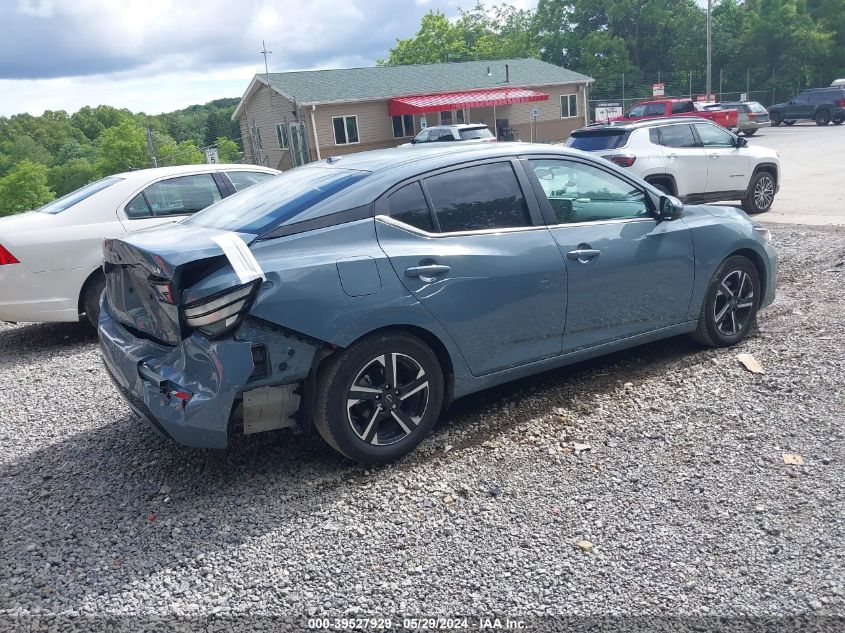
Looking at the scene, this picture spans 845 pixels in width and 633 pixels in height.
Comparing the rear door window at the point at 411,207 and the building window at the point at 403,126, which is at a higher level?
the building window at the point at 403,126

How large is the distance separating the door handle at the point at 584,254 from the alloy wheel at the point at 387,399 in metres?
1.25

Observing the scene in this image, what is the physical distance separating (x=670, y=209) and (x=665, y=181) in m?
7.03

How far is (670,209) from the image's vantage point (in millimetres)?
4973

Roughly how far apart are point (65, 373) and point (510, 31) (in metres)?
78.0

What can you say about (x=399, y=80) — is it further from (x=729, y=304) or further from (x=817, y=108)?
(x=729, y=304)

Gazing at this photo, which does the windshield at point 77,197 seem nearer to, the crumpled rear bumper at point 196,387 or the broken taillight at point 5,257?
the broken taillight at point 5,257

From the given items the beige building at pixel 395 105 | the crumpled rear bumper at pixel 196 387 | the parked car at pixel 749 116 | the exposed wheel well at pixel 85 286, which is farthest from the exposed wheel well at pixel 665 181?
the parked car at pixel 749 116

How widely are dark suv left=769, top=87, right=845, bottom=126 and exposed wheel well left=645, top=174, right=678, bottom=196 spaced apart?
105 feet

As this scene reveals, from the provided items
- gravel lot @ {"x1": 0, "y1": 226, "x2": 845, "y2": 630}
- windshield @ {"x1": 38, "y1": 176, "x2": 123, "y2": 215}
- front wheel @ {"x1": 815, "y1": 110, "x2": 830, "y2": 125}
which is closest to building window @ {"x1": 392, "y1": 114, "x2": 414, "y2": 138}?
front wheel @ {"x1": 815, "y1": 110, "x2": 830, "y2": 125}

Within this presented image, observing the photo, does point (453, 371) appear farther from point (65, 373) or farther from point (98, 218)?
point (98, 218)

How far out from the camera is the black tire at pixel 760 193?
12.5m

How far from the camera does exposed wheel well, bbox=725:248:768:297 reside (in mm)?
5446

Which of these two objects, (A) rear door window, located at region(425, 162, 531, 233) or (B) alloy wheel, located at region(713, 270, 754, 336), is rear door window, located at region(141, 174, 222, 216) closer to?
(A) rear door window, located at region(425, 162, 531, 233)

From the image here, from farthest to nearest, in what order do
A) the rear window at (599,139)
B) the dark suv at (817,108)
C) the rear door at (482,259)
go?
the dark suv at (817,108), the rear window at (599,139), the rear door at (482,259)
